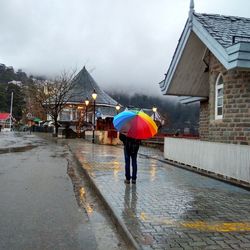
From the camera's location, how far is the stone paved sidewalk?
585 centimetres

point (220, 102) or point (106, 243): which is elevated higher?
point (220, 102)

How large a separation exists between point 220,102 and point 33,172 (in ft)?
22.4

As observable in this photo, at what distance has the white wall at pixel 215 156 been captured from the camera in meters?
11.0

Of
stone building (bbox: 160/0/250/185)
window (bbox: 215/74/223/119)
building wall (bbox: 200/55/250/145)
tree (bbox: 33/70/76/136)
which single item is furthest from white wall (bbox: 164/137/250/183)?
tree (bbox: 33/70/76/136)

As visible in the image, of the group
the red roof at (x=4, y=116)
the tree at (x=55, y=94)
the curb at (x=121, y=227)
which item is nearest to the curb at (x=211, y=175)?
the curb at (x=121, y=227)

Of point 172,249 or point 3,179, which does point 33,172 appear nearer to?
point 3,179

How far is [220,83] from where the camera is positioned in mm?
15172

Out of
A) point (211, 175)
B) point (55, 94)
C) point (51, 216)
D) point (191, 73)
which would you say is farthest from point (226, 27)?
point (55, 94)

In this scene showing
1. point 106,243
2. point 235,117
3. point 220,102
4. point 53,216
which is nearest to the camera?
point 106,243

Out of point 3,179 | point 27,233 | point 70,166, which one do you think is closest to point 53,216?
point 27,233

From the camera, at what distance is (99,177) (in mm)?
12031

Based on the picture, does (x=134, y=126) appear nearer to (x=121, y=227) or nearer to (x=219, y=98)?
(x=121, y=227)

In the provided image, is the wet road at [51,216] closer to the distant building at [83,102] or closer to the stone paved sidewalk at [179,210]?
the stone paved sidewalk at [179,210]

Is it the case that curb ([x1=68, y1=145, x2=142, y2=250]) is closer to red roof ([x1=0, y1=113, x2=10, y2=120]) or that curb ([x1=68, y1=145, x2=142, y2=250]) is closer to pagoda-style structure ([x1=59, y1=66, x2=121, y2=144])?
pagoda-style structure ([x1=59, y1=66, x2=121, y2=144])
